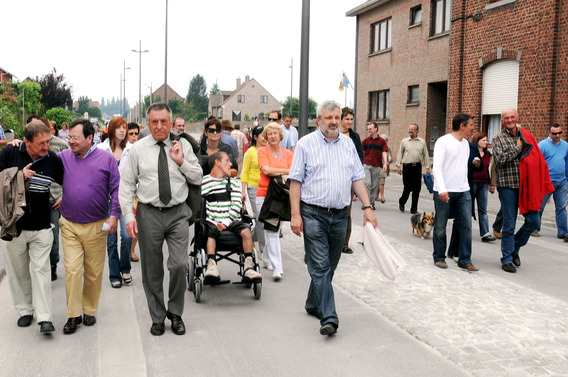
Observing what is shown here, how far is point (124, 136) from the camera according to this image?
→ 7.94 meters

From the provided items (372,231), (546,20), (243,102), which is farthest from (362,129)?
(243,102)

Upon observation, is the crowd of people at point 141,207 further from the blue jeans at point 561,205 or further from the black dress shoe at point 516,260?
the blue jeans at point 561,205

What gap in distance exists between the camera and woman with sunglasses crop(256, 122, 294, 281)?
7484mm

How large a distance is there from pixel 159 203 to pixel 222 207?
1407 millimetres

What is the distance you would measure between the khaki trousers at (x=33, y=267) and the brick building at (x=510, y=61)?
16.0m

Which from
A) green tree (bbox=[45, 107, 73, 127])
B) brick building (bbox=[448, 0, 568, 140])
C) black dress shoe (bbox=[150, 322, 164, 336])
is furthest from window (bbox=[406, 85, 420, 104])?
green tree (bbox=[45, 107, 73, 127])

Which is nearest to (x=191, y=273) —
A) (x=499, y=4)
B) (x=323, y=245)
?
(x=323, y=245)

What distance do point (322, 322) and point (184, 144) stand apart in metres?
1.95

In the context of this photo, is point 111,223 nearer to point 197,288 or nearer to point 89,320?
point 89,320

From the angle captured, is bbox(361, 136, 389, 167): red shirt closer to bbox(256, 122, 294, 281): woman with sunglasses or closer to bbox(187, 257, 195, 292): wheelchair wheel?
bbox(256, 122, 294, 281): woman with sunglasses

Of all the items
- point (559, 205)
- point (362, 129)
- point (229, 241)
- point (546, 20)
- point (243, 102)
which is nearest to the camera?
point (229, 241)

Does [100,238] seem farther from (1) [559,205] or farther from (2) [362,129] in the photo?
(2) [362,129]

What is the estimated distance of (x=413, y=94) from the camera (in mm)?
28109

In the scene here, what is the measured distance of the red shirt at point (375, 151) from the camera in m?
14.9
